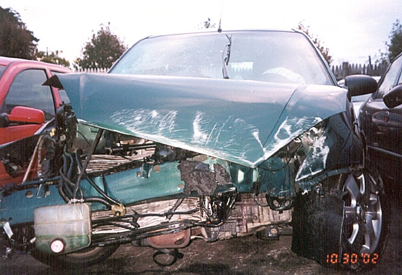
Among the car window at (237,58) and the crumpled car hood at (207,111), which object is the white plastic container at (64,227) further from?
the car window at (237,58)

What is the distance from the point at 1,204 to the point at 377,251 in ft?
8.04

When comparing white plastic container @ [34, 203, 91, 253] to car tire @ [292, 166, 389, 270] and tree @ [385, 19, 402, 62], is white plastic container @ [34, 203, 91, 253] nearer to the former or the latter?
car tire @ [292, 166, 389, 270]

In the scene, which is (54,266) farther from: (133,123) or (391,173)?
(391,173)

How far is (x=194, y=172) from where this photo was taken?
198 centimetres

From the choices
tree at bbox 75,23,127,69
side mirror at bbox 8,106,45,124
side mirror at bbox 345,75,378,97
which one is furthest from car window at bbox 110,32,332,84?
tree at bbox 75,23,127,69

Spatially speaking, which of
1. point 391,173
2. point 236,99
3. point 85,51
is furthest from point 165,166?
point 85,51

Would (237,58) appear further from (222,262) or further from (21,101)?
(21,101)

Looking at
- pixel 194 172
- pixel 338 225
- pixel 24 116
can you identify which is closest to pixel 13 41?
pixel 24 116

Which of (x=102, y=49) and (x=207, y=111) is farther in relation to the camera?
(x=102, y=49)

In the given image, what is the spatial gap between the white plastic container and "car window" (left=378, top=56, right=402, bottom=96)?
11.9ft

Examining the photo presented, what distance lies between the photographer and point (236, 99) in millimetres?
1984

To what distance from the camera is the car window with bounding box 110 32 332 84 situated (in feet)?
9.43


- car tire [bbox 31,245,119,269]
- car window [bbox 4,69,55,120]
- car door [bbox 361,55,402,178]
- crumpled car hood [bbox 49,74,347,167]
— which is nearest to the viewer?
crumpled car hood [bbox 49,74,347,167]

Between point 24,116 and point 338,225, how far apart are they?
2.60 metres
